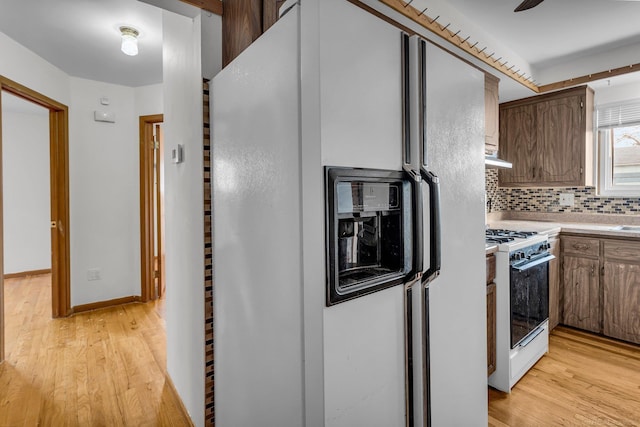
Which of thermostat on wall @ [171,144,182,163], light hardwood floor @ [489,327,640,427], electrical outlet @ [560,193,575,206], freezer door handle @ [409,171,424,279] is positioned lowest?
light hardwood floor @ [489,327,640,427]

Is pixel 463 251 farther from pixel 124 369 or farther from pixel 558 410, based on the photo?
pixel 124 369

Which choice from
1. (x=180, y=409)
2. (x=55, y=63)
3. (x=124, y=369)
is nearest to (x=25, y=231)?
(x=55, y=63)

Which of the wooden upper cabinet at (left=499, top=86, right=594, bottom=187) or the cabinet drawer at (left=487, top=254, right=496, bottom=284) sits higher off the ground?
the wooden upper cabinet at (left=499, top=86, right=594, bottom=187)

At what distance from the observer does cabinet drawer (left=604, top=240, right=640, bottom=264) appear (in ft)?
8.74

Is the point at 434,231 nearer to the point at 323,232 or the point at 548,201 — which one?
the point at 323,232

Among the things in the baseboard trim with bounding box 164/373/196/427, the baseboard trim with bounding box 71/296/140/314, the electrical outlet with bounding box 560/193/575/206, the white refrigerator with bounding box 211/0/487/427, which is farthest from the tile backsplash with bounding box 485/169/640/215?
the baseboard trim with bounding box 71/296/140/314

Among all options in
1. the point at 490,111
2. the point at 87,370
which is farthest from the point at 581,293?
the point at 87,370

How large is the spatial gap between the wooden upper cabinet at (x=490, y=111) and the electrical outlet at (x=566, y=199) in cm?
133

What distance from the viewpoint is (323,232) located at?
0.87m

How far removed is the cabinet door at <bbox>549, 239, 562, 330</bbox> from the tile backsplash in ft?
2.65

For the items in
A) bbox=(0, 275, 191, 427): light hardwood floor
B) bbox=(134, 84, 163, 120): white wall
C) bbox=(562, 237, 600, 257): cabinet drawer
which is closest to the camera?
bbox=(0, 275, 191, 427): light hardwood floor

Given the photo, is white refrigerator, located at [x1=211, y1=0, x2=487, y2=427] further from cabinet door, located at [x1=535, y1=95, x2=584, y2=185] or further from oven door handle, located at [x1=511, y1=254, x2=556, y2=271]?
cabinet door, located at [x1=535, y1=95, x2=584, y2=185]

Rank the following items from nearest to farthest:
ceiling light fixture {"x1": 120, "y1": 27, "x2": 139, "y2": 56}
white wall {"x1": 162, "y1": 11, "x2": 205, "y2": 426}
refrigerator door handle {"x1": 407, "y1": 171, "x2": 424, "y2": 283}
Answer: refrigerator door handle {"x1": 407, "y1": 171, "x2": 424, "y2": 283}
white wall {"x1": 162, "y1": 11, "x2": 205, "y2": 426}
ceiling light fixture {"x1": 120, "y1": 27, "x2": 139, "y2": 56}

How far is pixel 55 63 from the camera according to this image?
3.18 meters
